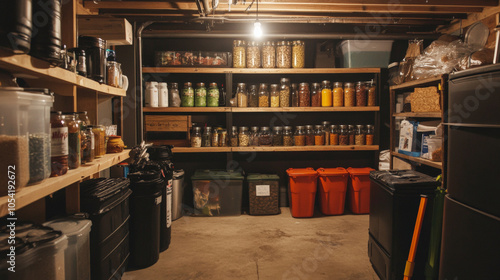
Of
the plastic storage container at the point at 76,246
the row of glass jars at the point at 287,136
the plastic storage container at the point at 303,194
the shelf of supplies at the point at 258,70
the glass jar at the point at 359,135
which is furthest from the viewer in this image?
the glass jar at the point at 359,135

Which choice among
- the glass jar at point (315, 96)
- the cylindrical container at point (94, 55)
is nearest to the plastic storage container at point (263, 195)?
the glass jar at point (315, 96)

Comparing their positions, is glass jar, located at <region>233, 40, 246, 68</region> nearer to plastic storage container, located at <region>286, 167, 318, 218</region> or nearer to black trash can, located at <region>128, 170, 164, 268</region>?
plastic storage container, located at <region>286, 167, 318, 218</region>

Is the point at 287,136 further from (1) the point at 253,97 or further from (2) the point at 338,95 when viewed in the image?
(2) the point at 338,95

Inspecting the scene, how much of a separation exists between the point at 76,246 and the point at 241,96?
9.31ft

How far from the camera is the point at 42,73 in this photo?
134 centimetres

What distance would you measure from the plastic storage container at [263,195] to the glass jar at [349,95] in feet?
A: 4.59

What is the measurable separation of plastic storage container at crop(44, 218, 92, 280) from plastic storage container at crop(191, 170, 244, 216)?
7.07 feet

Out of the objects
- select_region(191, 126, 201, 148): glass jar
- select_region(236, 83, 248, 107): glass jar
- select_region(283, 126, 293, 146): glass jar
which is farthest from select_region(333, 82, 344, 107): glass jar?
select_region(191, 126, 201, 148): glass jar

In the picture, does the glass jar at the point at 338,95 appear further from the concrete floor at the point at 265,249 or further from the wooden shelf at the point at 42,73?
the wooden shelf at the point at 42,73

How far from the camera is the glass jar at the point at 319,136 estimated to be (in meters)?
4.20

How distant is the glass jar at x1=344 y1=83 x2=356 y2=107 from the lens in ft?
13.6

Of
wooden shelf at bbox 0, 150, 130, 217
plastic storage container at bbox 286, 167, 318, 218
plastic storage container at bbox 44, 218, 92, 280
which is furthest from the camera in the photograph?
plastic storage container at bbox 286, 167, 318, 218

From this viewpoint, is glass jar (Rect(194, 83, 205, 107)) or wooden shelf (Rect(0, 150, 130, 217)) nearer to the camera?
wooden shelf (Rect(0, 150, 130, 217))

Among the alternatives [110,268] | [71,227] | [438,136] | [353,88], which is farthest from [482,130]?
[353,88]
